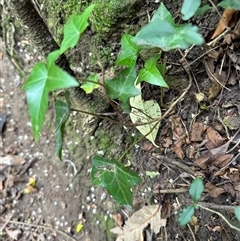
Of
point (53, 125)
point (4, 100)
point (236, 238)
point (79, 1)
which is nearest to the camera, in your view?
point (236, 238)

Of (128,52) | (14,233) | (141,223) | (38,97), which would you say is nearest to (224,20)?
(128,52)

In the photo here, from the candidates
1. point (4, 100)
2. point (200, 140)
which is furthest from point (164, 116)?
point (4, 100)

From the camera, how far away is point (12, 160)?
174cm

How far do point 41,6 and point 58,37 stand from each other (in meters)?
0.14

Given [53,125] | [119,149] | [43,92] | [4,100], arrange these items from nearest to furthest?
[43,92], [119,149], [53,125], [4,100]

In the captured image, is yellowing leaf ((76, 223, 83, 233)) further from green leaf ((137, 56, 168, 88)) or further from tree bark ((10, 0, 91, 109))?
green leaf ((137, 56, 168, 88))

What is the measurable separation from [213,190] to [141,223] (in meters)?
0.30

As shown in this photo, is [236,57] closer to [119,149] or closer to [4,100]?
[119,149]

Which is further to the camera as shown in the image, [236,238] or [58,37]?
[58,37]

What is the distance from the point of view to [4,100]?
6.06 feet

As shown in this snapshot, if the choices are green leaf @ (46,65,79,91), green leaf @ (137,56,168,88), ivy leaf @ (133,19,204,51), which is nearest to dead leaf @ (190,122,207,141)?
green leaf @ (137,56,168,88)

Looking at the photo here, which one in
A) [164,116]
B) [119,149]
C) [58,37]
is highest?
[58,37]

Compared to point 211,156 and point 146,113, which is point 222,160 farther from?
point 146,113

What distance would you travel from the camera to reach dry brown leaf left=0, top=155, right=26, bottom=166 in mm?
1732
